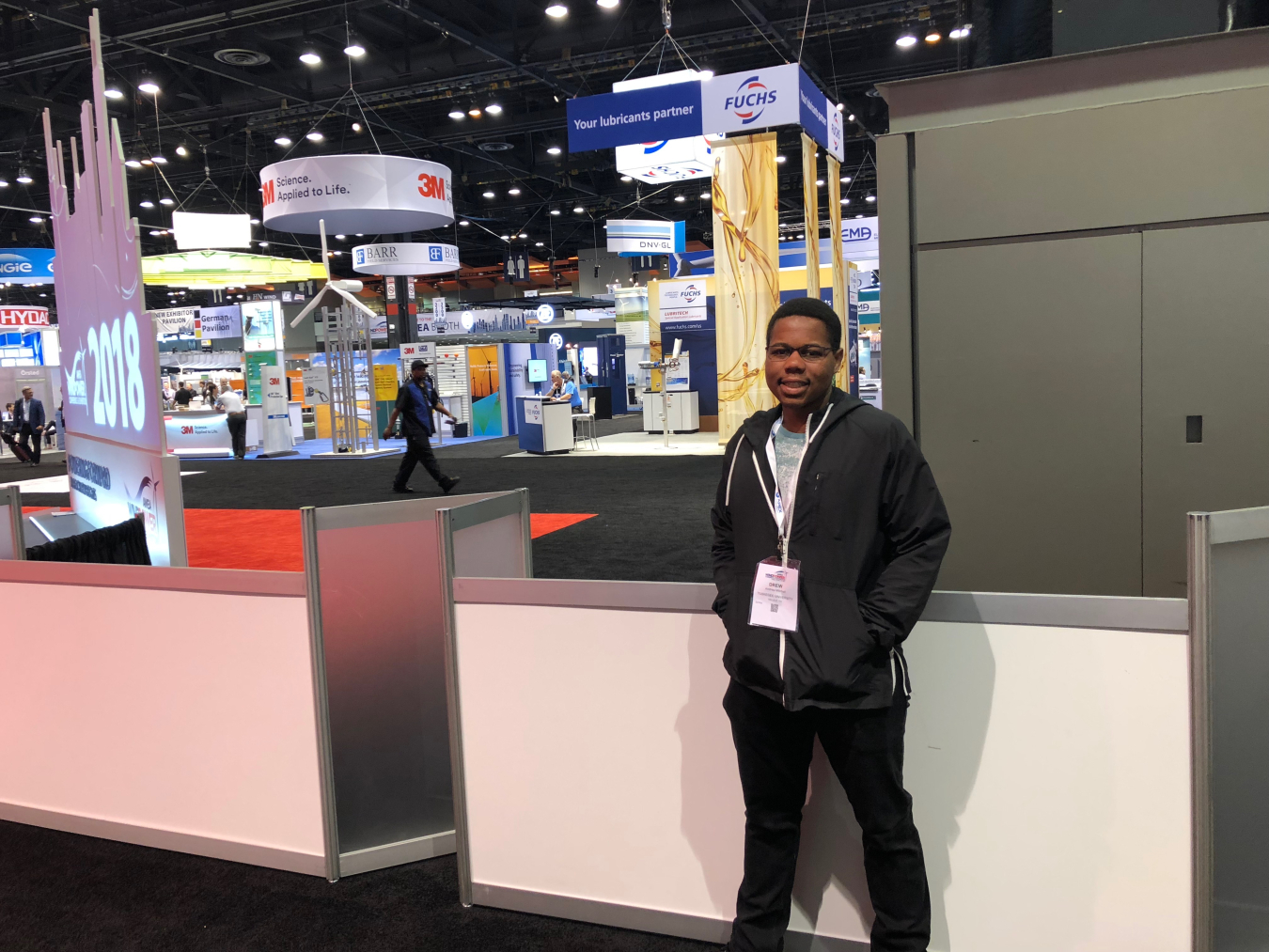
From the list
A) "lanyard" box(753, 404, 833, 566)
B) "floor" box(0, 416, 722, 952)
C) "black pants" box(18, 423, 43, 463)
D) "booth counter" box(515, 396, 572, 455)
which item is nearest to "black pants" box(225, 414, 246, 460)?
"black pants" box(18, 423, 43, 463)

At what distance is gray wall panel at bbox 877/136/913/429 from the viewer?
335 centimetres

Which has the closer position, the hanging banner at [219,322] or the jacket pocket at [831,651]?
the jacket pocket at [831,651]

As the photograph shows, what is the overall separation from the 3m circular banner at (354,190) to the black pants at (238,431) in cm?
601

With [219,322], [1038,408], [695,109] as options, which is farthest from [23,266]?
[1038,408]

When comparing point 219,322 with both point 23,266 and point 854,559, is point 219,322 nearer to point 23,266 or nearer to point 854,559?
point 23,266

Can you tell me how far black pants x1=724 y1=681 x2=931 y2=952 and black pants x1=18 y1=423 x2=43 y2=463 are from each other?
18.4 metres

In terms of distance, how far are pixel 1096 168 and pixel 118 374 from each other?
460 cm

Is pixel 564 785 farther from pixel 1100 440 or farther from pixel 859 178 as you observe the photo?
pixel 859 178

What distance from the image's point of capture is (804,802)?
1.95 meters

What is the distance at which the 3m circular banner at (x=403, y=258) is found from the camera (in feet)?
49.4

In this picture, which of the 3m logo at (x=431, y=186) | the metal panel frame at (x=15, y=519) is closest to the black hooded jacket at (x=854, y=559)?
the metal panel frame at (x=15, y=519)

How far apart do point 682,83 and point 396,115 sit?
30.1 ft

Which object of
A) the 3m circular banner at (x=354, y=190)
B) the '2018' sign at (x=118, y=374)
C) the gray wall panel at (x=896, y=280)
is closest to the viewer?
the gray wall panel at (x=896, y=280)

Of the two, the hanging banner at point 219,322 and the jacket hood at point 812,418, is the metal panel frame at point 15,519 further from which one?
the hanging banner at point 219,322
